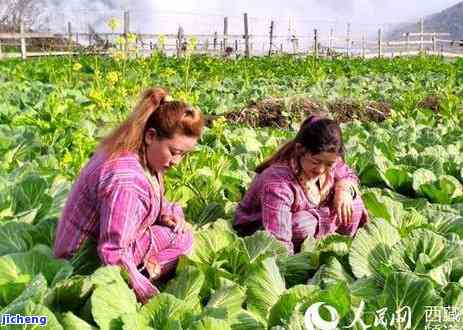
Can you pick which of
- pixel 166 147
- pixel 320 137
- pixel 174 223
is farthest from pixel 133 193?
pixel 320 137

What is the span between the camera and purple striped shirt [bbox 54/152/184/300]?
246 cm

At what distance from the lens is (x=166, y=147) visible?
266 cm

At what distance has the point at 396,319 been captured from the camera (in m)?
2.13

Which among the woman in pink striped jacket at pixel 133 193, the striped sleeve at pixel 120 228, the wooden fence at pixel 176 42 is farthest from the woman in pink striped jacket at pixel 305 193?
the wooden fence at pixel 176 42

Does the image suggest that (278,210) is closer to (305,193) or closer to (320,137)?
(305,193)

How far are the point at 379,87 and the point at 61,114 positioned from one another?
822 cm

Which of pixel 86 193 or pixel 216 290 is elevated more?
pixel 86 193

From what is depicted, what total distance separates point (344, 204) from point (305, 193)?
189 millimetres

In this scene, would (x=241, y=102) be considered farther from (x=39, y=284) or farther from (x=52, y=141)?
(x=39, y=284)

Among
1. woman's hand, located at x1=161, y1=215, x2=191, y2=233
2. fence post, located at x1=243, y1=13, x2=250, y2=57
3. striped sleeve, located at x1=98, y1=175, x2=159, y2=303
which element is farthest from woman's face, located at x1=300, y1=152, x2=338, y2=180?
fence post, located at x1=243, y1=13, x2=250, y2=57

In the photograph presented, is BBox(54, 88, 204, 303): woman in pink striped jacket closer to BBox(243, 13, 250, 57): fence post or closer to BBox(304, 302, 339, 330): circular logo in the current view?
BBox(304, 302, 339, 330): circular logo

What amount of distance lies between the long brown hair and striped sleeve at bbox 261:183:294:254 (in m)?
0.63

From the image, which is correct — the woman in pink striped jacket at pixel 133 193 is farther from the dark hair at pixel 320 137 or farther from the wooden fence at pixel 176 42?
the wooden fence at pixel 176 42

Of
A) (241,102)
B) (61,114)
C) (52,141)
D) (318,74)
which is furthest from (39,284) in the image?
(318,74)
